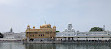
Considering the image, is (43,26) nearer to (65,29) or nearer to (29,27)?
(29,27)

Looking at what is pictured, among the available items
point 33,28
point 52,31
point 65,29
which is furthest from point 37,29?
point 65,29

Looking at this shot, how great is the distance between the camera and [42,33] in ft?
166

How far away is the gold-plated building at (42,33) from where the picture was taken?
50344 mm

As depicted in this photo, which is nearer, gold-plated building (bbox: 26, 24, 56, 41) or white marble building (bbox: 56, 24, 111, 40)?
white marble building (bbox: 56, 24, 111, 40)

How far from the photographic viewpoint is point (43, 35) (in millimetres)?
50562

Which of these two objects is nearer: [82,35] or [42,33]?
Result: [82,35]

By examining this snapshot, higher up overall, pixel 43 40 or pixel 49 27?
pixel 49 27

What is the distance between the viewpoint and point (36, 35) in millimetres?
51125

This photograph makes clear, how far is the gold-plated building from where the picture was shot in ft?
165

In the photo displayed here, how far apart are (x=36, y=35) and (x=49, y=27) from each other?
199 inches

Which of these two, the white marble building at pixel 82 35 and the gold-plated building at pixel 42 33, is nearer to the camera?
the white marble building at pixel 82 35

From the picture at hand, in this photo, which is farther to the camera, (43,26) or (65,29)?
(65,29)

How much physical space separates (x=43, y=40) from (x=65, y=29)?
95.3ft

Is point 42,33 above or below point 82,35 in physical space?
above
